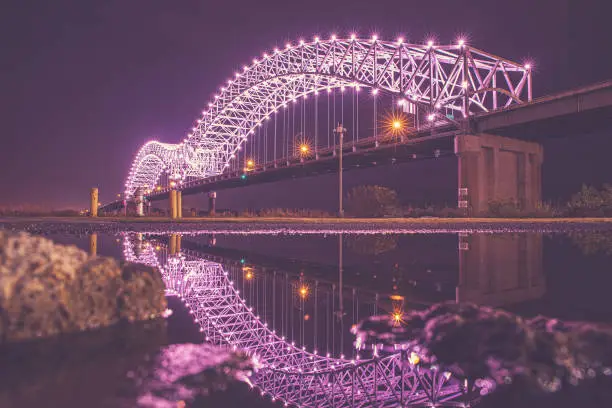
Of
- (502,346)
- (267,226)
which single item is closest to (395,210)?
(267,226)

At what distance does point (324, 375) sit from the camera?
2938 mm

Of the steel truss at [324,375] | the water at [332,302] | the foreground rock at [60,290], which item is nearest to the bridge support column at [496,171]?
the water at [332,302]

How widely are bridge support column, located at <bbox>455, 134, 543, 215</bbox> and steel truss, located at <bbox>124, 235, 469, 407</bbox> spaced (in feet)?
102

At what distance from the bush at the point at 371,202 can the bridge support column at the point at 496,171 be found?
5.19 metres

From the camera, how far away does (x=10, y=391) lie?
7.68 feet

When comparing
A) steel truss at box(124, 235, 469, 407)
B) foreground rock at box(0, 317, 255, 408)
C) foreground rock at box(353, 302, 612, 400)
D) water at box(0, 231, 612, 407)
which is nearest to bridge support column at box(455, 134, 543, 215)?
water at box(0, 231, 612, 407)

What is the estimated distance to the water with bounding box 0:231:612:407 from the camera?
8.24ft

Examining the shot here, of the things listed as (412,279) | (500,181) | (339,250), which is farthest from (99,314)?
(500,181)

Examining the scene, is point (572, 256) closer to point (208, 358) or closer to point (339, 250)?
point (339, 250)

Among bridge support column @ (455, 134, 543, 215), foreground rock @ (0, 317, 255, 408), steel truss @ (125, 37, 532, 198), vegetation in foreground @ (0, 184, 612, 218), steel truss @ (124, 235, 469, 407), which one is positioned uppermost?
steel truss @ (125, 37, 532, 198)

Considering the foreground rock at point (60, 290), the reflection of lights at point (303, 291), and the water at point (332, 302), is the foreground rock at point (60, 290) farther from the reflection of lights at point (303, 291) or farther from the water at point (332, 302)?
the reflection of lights at point (303, 291)

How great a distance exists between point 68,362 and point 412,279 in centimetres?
458

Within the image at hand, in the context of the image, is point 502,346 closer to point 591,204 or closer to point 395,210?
point 395,210

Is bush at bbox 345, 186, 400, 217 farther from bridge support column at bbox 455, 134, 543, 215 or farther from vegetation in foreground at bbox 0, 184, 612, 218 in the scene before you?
bridge support column at bbox 455, 134, 543, 215
